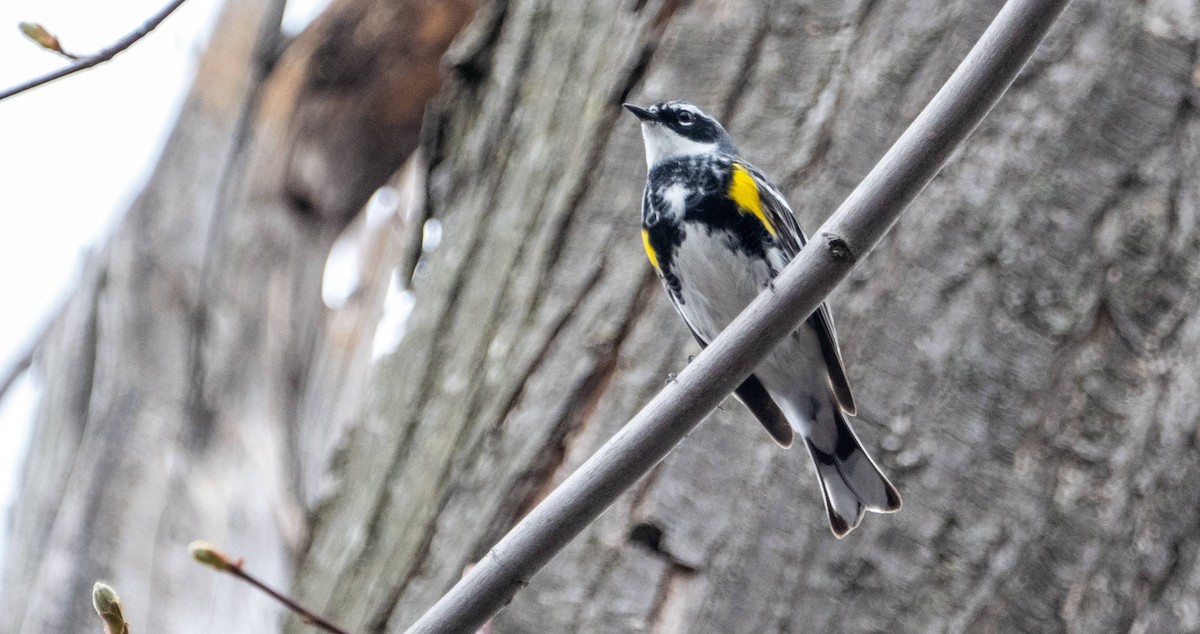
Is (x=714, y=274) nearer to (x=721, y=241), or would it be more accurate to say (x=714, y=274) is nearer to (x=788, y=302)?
(x=721, y=241)

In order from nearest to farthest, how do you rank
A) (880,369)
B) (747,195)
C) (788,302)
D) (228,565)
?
1. (228,565)
2. (788,302)
3. (880,369)
4. (747,195)

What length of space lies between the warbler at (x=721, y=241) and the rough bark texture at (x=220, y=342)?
179 centimetres

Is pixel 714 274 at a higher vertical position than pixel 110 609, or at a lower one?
lower

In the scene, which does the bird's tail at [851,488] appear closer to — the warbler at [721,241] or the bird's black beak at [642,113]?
the warbler at [721,241]

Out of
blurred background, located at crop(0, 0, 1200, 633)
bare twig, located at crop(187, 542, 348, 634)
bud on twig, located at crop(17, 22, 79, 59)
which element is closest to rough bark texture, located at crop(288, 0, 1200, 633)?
blurred background, located at crop(0, 0, 1200, 633)

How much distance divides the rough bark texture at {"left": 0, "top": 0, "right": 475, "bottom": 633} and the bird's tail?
76.9 inches

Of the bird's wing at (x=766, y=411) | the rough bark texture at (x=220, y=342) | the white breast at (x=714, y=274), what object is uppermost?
the white breast at (x=714, y=274)

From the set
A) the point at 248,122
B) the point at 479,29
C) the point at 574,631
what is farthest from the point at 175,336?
the point at 574,631

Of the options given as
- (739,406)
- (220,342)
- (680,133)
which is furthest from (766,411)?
(220,342)

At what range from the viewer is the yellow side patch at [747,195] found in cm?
238

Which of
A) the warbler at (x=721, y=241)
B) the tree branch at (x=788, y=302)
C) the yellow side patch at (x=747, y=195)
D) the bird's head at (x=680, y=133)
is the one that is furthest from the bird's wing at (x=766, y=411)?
the tree branch at (x=788, y=302)

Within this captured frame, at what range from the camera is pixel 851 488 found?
2113 millimetres

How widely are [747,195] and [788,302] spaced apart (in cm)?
97

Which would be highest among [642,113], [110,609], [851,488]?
[110,609]
